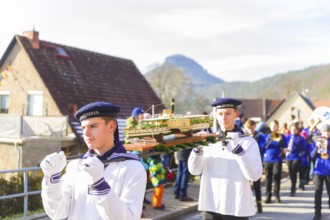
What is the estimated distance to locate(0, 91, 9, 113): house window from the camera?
24.5 metres

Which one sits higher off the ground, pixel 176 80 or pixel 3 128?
pixel 176 80

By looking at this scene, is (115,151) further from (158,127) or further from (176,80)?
(176,80)

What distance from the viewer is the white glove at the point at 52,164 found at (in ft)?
9.89

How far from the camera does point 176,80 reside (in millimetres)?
72688

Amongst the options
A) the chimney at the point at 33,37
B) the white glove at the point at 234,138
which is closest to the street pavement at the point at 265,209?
the white glove at the point at 234,138

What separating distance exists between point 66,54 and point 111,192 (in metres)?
22.7

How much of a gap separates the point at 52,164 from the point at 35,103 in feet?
68.3

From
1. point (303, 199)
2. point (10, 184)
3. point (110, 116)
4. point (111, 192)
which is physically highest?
point (110, 116)

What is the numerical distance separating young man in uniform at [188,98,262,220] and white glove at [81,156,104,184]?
102 inches

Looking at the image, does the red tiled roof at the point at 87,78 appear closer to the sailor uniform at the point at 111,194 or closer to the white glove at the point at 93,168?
the sailor uniform at the point at 111,194

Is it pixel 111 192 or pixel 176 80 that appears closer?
pixel 111 192

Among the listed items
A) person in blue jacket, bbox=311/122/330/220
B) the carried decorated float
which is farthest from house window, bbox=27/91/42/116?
the carried decorated float

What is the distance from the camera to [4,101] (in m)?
24.8

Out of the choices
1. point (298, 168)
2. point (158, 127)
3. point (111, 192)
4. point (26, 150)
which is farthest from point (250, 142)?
point (26, 150)
